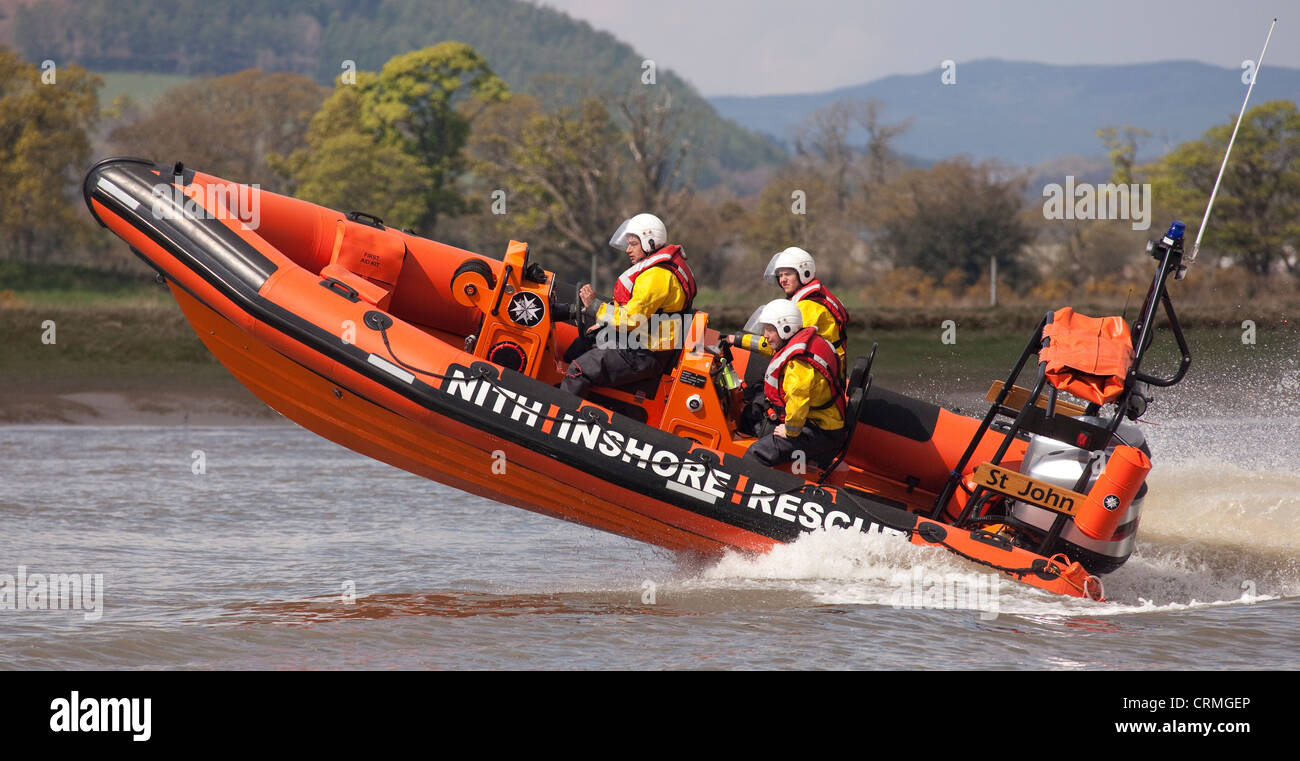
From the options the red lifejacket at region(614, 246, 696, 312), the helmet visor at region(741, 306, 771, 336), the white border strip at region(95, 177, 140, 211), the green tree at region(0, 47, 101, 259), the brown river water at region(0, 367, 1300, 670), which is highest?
the green tree at region(0, 47, 101, 259)

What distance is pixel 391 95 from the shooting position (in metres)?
37.2

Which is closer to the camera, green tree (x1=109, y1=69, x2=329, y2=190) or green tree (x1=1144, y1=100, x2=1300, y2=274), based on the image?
green tree (x1=1144, y1=100, x2=1300, y2=274)

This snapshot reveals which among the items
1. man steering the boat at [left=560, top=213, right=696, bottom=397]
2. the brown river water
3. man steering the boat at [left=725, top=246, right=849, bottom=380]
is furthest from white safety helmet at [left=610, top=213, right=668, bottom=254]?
the brown river water

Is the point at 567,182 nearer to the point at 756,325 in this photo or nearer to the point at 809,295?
the point at 809,295

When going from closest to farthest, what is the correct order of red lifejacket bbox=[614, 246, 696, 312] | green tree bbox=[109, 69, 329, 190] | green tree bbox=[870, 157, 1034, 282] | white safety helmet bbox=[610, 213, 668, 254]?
red lifejacket bbox=[614, 246, 696, 312]
white safety helmet bbox=[610, 213, 668, 254]
green tree bbox=[870, 157, 1034, 282]
green tree bbox=[109, 69, 329, 190]

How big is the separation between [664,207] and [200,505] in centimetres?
2293

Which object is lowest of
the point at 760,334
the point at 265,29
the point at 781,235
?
the point at 760,334

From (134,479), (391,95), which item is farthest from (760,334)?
(391,95)

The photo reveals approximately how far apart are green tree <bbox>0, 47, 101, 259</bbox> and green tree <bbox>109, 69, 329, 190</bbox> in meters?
3.63

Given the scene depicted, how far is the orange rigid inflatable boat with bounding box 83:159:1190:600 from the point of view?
6094 mm

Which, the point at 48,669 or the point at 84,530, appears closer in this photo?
the point at 48,669

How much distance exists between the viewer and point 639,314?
6293 millimetres

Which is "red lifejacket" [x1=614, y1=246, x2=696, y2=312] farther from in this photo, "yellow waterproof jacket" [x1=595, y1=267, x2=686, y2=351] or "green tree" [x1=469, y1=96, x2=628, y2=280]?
"green tree" [x1=469, y1=96, x2=628, y2=280]
